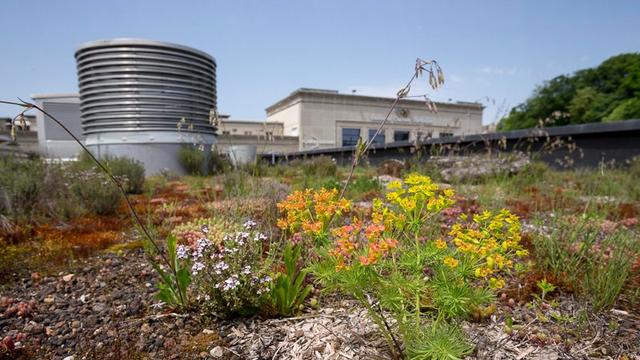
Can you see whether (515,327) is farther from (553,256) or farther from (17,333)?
(17,333)

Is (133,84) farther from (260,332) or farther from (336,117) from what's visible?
(336,117)

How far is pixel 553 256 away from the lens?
2420 millimetres

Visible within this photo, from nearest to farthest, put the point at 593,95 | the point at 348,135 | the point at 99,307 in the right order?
1. the point at 99,307
2. the point at 593,95
3. the point at 348,135

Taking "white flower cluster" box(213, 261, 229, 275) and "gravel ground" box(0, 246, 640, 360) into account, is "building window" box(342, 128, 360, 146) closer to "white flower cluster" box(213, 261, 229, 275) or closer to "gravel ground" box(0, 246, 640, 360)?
"gravel ground" box(0, 246, 640, 360)

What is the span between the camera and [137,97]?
30.6ft

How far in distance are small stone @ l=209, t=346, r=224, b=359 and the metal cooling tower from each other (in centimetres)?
806

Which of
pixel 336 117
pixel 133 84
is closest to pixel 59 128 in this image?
pixel 133 84

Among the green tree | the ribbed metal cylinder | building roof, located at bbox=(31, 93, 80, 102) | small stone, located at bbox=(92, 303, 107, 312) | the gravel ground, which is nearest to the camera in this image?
the gravel ground

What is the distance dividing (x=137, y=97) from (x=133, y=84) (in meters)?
0.36

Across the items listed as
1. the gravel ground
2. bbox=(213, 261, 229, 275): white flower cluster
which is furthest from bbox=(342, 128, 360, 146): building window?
bbox=(213, 261, 229, 275): white flower cluster

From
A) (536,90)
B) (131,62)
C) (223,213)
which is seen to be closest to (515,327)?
(223,213)

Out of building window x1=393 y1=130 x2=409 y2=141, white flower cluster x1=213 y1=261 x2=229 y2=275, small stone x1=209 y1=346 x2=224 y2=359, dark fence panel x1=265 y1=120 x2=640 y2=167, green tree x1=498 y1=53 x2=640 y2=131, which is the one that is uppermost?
green tree x1=498 y1=53 x2=640 y2=131

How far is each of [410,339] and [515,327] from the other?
835mm

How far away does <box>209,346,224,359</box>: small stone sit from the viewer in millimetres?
1698
